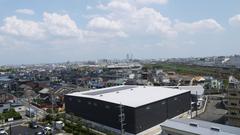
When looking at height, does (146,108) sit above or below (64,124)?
above

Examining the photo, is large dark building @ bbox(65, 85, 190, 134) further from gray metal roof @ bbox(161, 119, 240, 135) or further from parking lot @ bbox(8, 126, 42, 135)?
parking lot @ bbox(8, 126, 42, 135)

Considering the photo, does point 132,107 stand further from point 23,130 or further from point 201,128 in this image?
point 23,130

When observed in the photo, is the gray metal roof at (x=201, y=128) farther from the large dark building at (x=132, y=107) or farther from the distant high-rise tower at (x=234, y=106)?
the distant high-rise tower at (x=234, y=106)

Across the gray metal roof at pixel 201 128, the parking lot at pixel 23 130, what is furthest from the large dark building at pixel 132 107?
the parking lot at pixel 23 130

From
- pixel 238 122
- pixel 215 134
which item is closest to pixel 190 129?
pixel 215 134

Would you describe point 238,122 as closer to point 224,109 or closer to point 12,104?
point 224,109

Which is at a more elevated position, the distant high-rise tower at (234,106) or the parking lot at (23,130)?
the distant high-rise tower at (234,106)

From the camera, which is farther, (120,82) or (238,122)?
(120,82)

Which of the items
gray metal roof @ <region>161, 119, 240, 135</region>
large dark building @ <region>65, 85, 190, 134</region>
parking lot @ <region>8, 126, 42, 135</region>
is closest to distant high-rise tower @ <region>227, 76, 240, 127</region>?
Result: large dark building @ <region>65, 85, 190, 134</region>

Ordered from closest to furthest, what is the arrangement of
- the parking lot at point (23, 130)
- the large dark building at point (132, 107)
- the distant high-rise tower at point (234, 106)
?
the large dark building at point (132, 107)
the distant high-rise tower at point (234, 106)
the parking lot at point (23, 130)
